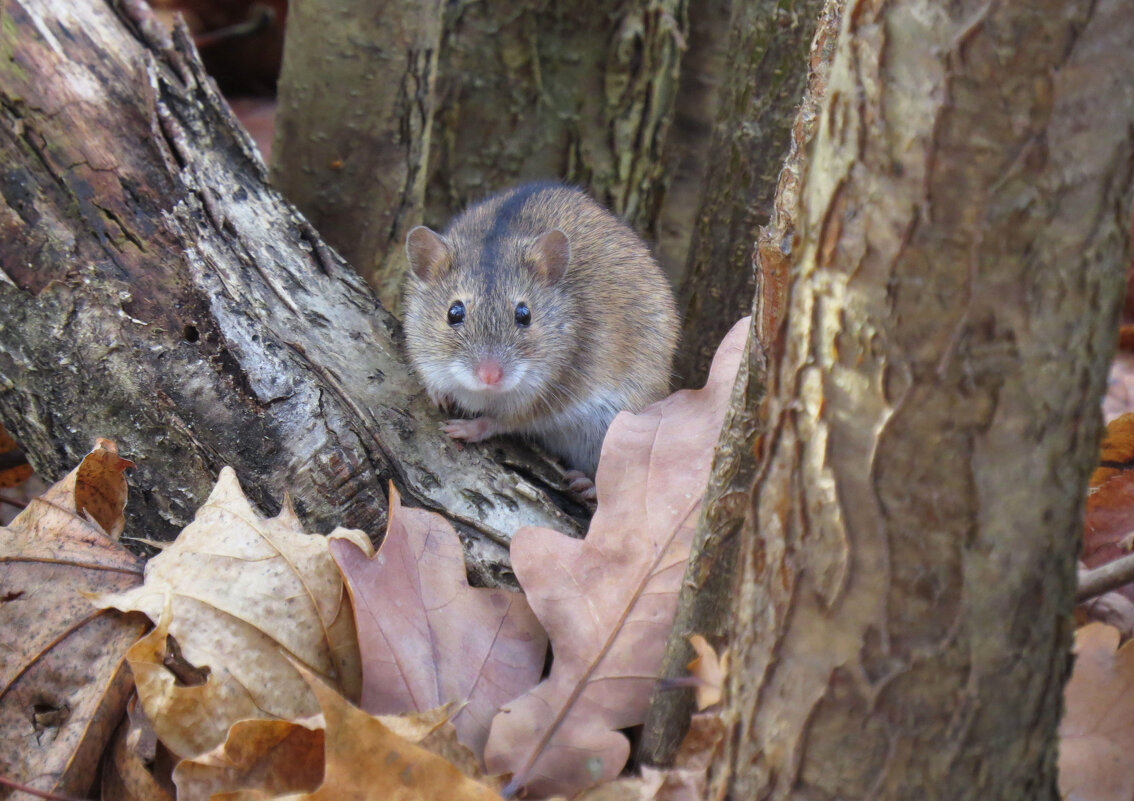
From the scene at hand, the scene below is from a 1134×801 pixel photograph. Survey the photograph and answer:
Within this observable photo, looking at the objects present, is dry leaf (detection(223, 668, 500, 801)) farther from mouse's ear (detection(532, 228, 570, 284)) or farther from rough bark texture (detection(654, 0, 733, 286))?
rough bark texture (detection(654, 0, 733, 286))

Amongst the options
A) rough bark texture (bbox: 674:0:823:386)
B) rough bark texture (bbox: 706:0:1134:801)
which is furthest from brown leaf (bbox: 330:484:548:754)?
rough bark texture (bbox: 674:0:823:386)

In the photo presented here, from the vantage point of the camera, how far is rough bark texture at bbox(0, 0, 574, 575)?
288cm

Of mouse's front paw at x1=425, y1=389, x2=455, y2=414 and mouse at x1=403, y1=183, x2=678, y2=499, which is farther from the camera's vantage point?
mouse at x1=403, y1=183, x2=678, y2=499

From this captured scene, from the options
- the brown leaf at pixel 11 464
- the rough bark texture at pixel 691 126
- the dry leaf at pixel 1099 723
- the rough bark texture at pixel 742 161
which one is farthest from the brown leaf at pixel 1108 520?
the brown leaf at pixel 11 464

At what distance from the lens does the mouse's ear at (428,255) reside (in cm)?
425

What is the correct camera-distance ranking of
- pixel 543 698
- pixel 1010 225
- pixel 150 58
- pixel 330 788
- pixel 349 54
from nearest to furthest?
pixel 1010 225
pixel 330 788
pixel 543 698
pixel 150 58
pixel 349 54

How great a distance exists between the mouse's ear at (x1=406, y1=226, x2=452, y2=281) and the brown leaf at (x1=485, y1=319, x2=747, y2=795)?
1904 millimetres

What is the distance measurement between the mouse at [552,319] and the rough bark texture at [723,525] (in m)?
2.06

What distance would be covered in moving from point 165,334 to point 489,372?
137 centimetres

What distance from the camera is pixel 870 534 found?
55.0 inches

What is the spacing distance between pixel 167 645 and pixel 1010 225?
1.89m

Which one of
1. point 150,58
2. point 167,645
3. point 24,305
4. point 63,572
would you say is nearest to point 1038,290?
point 167,645

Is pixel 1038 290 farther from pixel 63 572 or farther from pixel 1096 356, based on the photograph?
pixel 63 572

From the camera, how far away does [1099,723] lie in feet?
6.94
